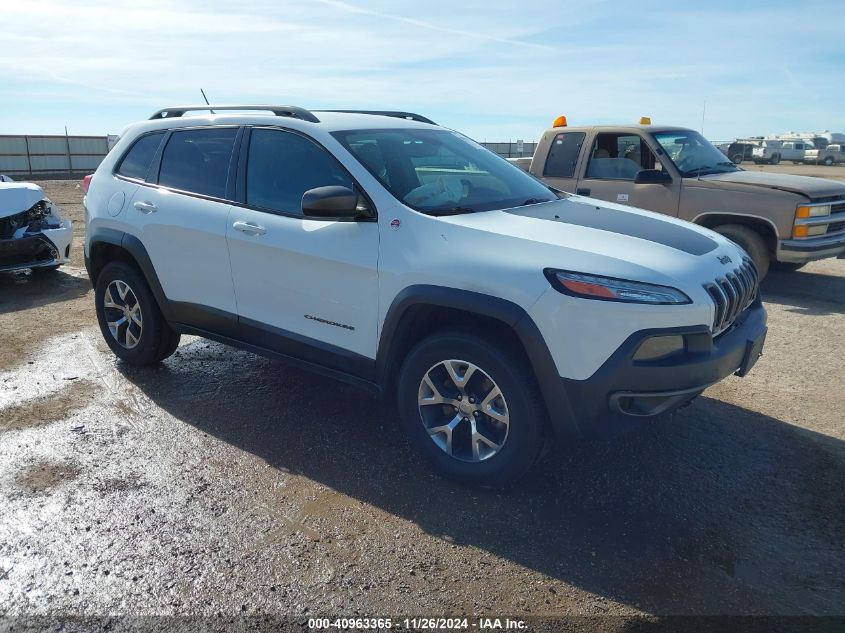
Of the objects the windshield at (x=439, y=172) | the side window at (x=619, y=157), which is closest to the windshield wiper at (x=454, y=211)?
the windshield at (x=439, y=172)

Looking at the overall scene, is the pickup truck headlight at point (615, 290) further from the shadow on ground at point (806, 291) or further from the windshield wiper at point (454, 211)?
the shadow on ground at point (806, 291)

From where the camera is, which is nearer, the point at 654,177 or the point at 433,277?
the point at 433,277

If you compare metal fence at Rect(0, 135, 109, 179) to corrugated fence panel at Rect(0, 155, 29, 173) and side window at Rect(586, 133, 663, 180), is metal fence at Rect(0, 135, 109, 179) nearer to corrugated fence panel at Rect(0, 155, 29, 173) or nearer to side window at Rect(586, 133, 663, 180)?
corrugated fence panel at Rect(0, 155, 29, 173)

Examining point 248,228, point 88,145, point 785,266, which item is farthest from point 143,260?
point 88,145

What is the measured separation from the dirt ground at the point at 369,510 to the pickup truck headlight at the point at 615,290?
106 cm

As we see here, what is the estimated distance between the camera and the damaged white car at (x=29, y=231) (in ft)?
24.9

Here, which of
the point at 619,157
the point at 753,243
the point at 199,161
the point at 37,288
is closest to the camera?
the point at 199,161

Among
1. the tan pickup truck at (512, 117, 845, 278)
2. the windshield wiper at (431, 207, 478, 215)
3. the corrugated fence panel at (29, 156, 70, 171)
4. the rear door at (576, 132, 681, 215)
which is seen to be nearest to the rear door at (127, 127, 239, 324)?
the windshield wiper at (431, 207, 478, 215)

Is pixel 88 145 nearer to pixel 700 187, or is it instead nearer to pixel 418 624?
pixel 700 187

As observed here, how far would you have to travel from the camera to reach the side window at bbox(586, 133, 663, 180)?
8.26 m

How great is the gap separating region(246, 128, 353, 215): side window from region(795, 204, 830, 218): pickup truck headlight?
18.4 feet

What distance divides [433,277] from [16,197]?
6.49 m

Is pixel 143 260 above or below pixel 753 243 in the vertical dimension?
above

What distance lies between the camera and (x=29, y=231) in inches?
307
